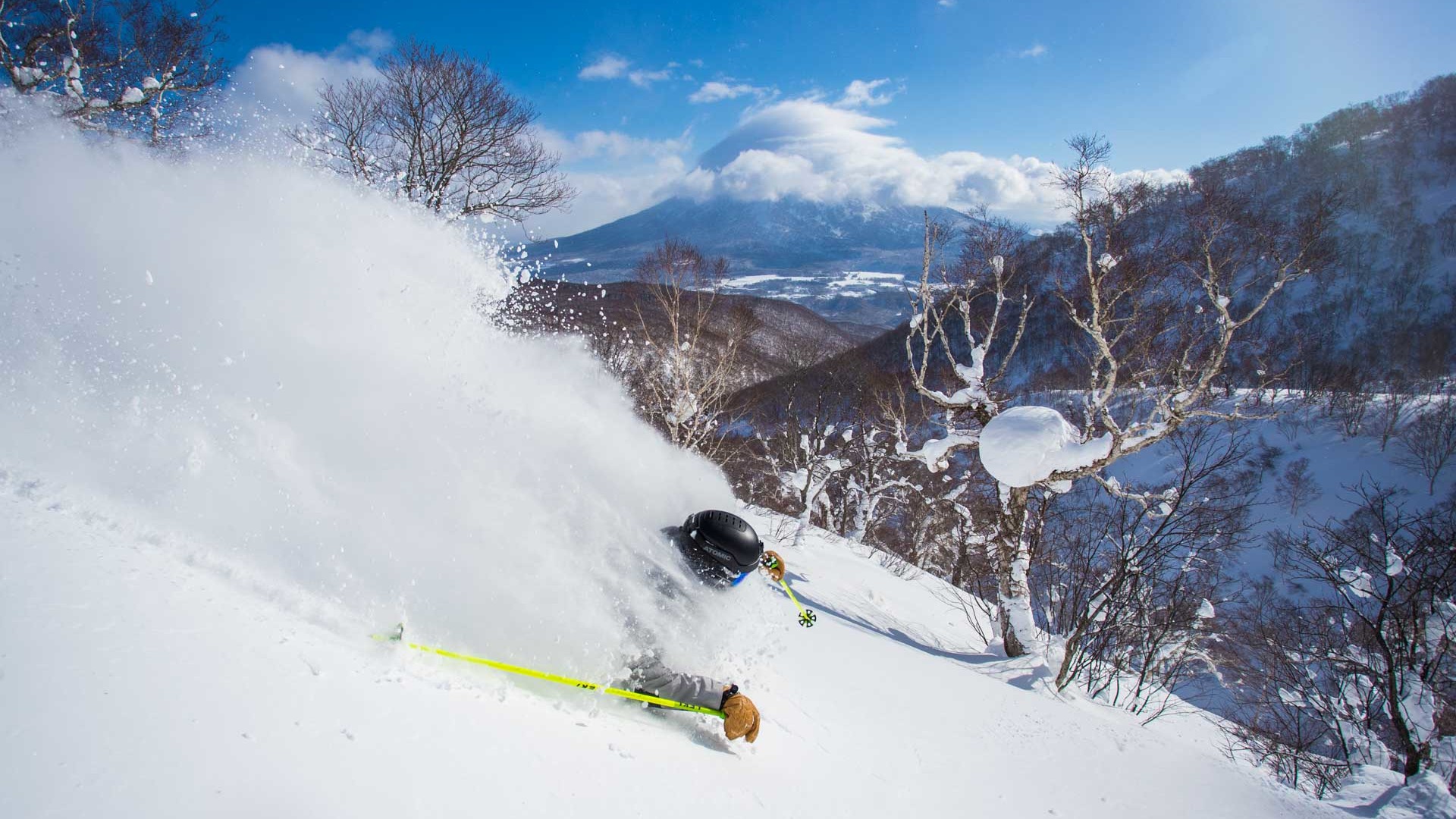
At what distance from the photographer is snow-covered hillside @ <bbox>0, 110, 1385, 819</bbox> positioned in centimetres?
170

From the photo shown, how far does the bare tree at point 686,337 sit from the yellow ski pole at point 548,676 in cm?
1029

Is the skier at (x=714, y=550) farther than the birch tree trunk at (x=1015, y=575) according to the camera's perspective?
No

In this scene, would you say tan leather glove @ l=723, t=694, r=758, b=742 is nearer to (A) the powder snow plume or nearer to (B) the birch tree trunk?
(A) the powder snow plume

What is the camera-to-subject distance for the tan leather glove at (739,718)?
10.8 ft

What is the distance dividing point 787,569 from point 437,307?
22.9 feet

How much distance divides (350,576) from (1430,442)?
74.0 metres

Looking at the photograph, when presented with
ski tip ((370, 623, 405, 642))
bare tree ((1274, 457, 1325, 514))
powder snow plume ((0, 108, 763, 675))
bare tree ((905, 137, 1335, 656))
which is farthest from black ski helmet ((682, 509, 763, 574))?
bare tree ((1274, 457, 1325, 514))

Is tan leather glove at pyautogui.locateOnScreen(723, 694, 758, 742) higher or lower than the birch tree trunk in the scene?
higher

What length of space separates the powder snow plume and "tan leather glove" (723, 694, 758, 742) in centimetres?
68

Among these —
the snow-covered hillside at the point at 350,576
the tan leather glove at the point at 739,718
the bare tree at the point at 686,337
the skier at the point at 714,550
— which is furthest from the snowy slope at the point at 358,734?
the bare tree at the point at 686,337

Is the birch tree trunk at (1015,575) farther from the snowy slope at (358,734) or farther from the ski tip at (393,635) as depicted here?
the ski tip at (393,635)

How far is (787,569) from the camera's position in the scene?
9.68 metres

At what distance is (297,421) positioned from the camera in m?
3.49

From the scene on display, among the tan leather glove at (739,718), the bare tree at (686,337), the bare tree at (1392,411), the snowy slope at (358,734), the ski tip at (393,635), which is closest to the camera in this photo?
the snowy slope at (358,734)
